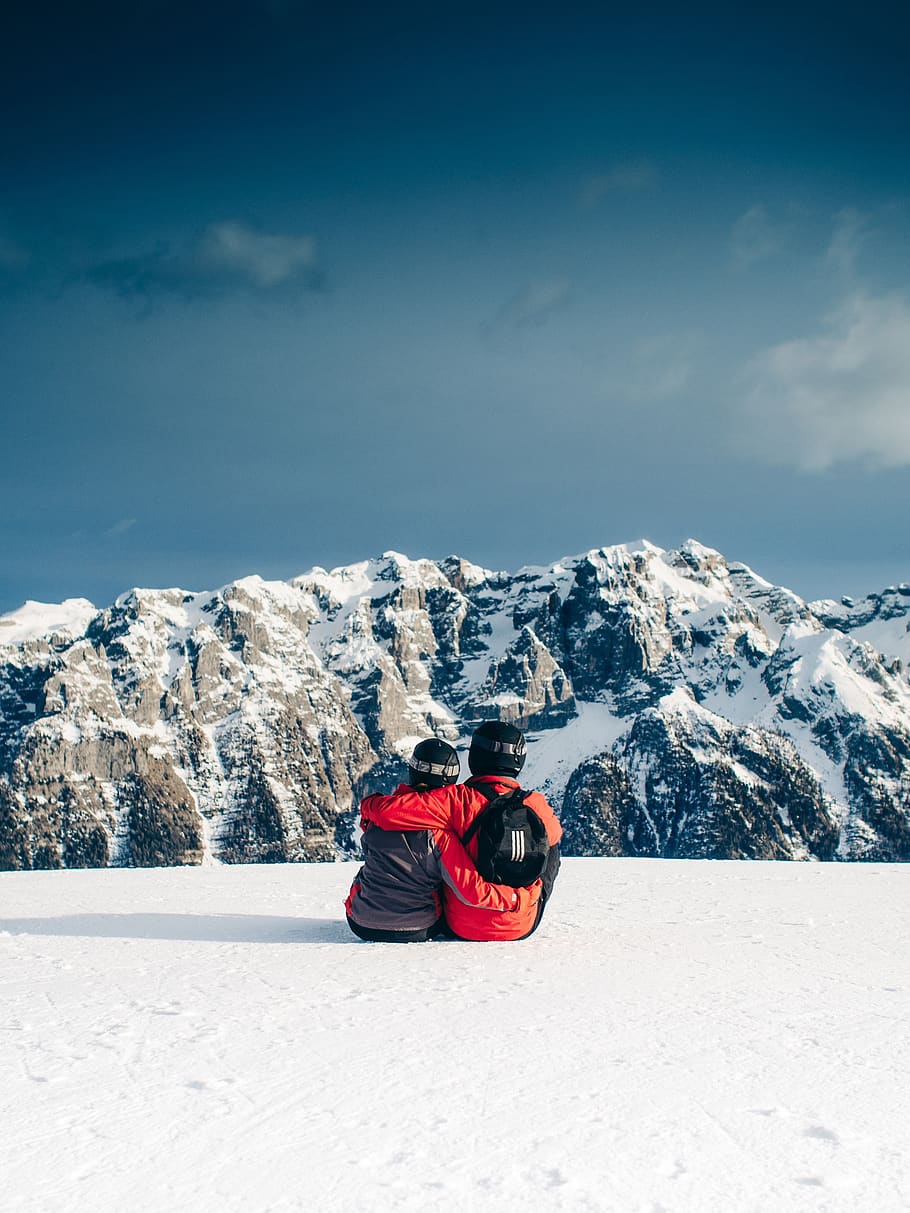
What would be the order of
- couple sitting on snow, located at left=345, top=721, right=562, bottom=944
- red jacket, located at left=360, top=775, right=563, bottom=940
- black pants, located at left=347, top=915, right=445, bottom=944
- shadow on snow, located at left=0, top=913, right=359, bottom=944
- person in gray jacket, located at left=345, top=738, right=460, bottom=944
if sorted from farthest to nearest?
1. shadow on snow, located at left=0, top=913, right=359, bottom=944
2. black pants, located at left=347, top=915, right=445, bottom=944
3. person in gray jacket, located at left=345, top=738, right=460, bottom=944
4. red jacket, located at left=360, top=775, right=563, bottom=940
5. couple sitting on snow, located at left=345, top=721, right=562, bottom=944

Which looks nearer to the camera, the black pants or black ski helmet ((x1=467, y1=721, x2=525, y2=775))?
the black pants

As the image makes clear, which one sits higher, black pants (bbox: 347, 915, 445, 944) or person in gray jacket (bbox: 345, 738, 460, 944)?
person in gray jacket (bbox: 345, 738, 460, 944)

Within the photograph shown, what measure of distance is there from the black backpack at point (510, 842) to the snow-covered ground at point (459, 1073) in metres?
0.67

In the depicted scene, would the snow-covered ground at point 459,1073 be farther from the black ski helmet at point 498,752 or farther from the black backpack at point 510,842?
the black ski helmet at point 498,752

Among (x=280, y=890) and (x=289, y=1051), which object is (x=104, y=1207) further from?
(x=280, y=890)

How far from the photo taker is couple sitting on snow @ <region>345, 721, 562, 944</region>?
716 cm

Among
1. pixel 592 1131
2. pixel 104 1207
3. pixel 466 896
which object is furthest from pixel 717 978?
pixel 104 1207

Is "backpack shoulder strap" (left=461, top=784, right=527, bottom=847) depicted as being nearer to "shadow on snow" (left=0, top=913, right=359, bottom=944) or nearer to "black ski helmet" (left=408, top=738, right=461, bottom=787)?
"black ski helmet" (left=408, top=738, right=461, bottom=787)

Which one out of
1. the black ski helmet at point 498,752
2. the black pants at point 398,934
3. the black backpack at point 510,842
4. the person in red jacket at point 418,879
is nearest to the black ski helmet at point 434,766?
the person in red jacket at point 418,879

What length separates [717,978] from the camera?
609 cm

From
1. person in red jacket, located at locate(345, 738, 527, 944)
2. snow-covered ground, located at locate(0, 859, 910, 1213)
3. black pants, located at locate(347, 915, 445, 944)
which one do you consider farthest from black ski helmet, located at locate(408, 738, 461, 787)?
snow-covered ground, located at locate(0, 859, 910, 1213)

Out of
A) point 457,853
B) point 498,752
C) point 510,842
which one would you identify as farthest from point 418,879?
point 498,752

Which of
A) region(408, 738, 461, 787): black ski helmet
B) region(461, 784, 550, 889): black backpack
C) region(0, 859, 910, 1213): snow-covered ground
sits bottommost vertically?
region(0, 859, 910, 1213): snow-covered ground

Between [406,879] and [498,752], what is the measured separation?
1.44m
